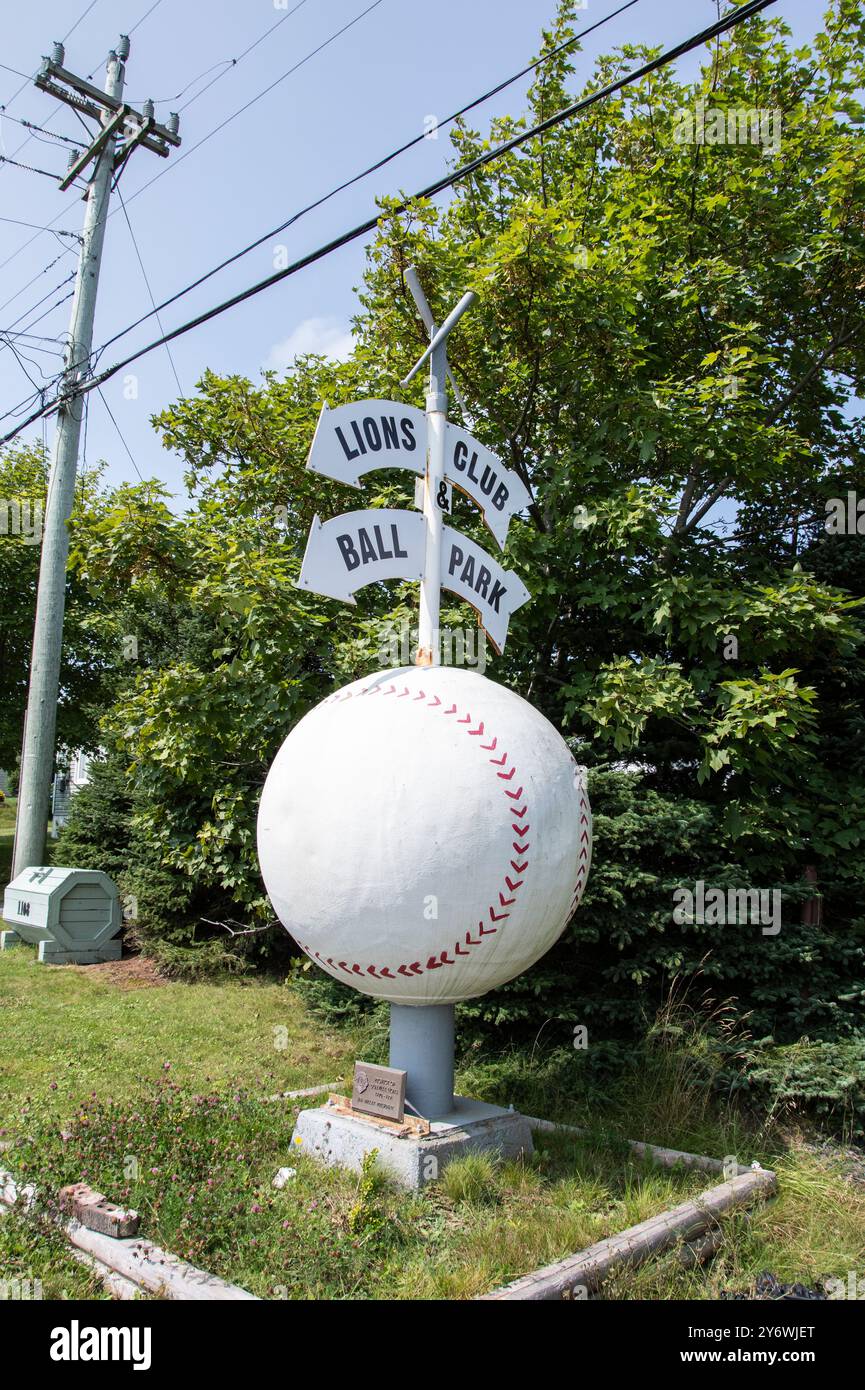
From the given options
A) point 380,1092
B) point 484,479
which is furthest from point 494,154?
point 380,1092

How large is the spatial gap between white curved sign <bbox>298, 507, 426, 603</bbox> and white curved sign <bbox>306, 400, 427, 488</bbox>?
26 centimetres

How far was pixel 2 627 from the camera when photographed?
19.8m

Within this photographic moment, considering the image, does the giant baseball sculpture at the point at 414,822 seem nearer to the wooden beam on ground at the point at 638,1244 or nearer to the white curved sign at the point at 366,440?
the white curved sign at the point at 366,440

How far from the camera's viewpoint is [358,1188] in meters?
4.57

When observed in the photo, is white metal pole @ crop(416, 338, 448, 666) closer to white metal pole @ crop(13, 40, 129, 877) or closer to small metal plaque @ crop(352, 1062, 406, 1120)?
small metal plaque @ crop(352, 1062, 406, 1120)

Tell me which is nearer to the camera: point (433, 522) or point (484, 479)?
point (433, 522)

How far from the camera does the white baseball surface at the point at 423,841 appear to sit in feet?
14.9

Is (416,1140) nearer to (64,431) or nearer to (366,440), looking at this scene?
(366,440)

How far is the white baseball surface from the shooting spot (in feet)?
14.9

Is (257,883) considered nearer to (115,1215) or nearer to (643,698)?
(643,698)

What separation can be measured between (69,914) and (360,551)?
8282 mm

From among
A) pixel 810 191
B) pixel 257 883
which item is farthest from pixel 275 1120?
pixel 810 191

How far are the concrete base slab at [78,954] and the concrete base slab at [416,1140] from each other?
7.31 meters

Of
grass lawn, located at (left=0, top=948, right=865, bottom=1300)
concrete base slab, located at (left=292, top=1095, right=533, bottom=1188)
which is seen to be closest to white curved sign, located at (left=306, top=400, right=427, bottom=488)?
concrete base slab, located at (left=292, top=1095, right=533, bottom=1188)
